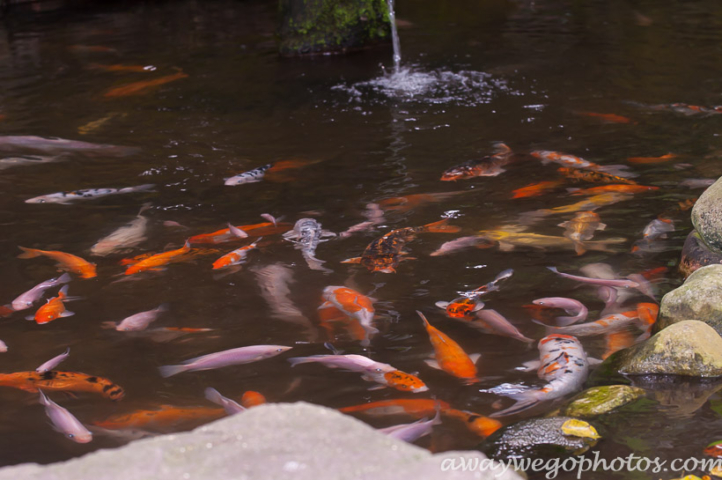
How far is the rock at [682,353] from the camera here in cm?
346

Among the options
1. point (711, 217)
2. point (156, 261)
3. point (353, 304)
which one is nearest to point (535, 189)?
point (711, 217)

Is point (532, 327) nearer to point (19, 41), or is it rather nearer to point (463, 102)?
point (463, 102)

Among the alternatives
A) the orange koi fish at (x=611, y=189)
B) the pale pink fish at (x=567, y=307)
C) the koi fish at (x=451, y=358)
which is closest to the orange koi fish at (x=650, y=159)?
the orange koi fish at (x=611, y=189)

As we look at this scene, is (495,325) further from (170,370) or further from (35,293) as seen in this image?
(35,293)

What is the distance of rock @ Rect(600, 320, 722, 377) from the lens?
3.46 m

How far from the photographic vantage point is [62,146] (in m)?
7.62

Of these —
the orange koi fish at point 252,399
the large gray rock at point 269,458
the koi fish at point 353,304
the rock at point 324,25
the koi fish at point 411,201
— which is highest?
the rock at point 324,25

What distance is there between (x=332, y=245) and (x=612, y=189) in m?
2.54

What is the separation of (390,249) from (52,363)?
2.36 m

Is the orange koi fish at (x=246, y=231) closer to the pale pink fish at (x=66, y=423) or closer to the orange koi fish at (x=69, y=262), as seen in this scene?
the orange koi fish at (x=69, y=262)

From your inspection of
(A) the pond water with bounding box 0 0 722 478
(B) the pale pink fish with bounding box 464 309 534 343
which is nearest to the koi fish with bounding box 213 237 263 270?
(A) the pond water with bounding box 0 0 722 478

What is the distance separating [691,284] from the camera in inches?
150

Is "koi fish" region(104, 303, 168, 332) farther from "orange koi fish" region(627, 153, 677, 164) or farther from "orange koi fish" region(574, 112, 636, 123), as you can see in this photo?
"orange koi fish" region(574, 112, 636, 123)

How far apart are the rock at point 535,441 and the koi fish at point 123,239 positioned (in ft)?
11.3
